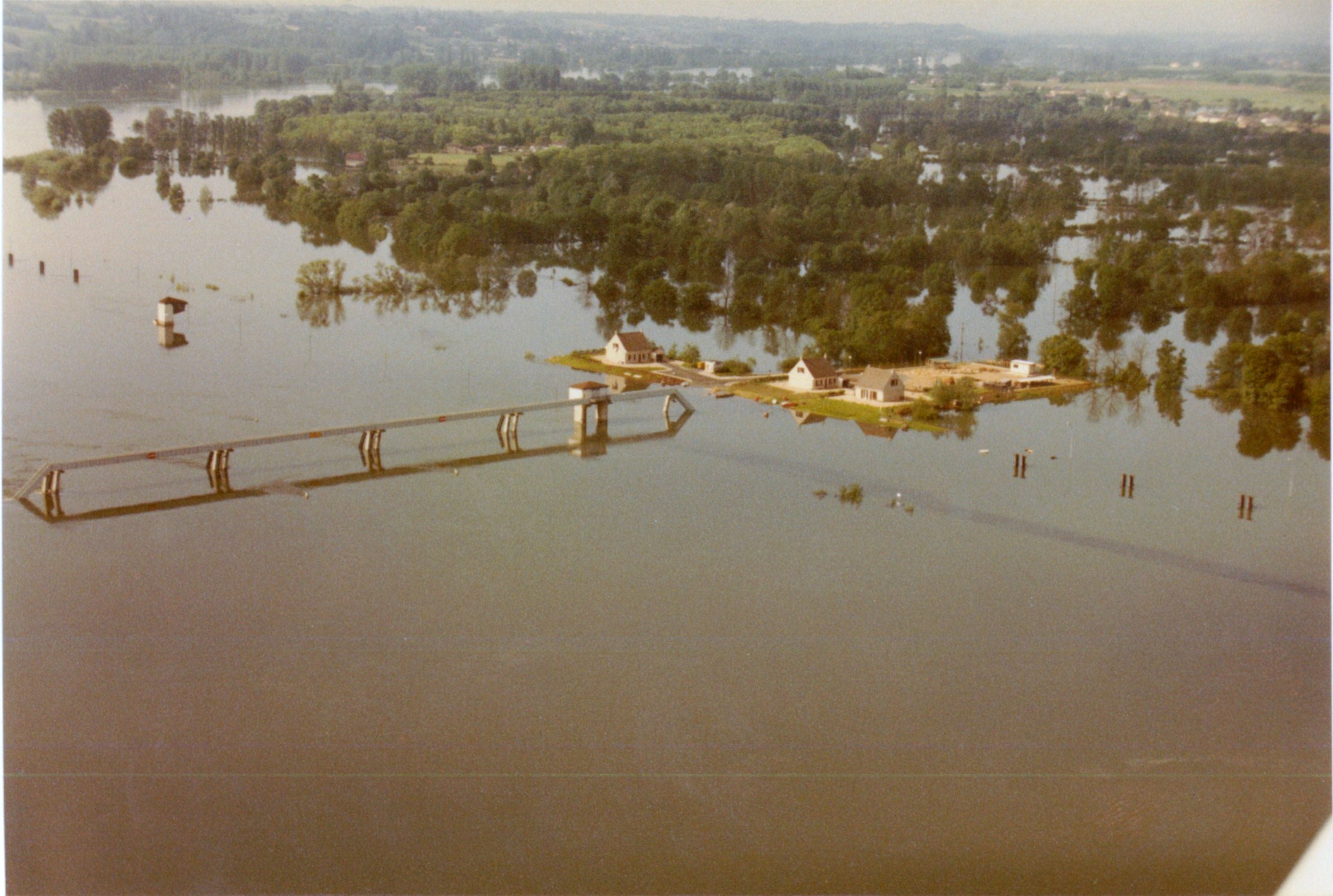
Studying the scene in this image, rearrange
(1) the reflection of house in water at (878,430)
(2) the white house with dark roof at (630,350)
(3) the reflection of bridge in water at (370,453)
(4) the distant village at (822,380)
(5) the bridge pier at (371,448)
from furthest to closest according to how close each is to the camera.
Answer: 1. (2) the white house with dark roof at (630,350)
2. (4) the distant village at (822,380)
3. (1) the reflection of house in water at (878,430)
4. (5) the bridge pier at (371,448)
5. (3) the reflection of bridge in water at (370,453)

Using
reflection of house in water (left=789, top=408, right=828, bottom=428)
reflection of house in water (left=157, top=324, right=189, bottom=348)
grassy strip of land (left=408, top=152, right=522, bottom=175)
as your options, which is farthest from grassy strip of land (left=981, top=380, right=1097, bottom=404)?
grassy strip of land (left=408, top=152, right=522, bottom=175)

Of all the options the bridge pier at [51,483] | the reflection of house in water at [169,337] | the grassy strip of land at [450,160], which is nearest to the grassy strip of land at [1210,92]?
the grassy strip of land at [450,160]

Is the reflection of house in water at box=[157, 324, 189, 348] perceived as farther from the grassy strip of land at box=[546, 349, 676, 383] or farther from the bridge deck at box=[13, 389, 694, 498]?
the bridge deck at box=[13, 389, 694, 498]

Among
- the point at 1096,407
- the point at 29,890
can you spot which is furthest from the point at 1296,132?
the point at 29,890

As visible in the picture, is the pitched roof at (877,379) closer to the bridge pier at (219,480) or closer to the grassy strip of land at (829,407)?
the grassy strip of land at (829,407)

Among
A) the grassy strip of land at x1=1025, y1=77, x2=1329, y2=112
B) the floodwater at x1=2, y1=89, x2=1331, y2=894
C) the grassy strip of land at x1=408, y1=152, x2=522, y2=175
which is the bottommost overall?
the floodwater at x1=2, y1=89, x2=1331, y2=894

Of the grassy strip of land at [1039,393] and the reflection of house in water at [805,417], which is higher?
the grassy strip of land at [1039,393]

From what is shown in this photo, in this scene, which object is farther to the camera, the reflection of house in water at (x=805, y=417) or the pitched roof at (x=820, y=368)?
the pitched roof at (x=820, y=368)

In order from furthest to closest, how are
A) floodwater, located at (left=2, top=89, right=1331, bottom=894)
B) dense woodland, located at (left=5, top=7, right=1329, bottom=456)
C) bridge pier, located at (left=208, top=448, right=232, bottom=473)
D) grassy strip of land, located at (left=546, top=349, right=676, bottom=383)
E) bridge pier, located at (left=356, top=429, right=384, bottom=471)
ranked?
dense woodland, located at (left=5, top=7, right=1329, bottom=456), grassy strip of land, located at (left=546, top=349, right=676, bottom=383), bridge pier, located at (left=356, top=429, right=384, bottom=471), bridge pier, located at (left=208, top=448, right=232, bottom=473), floodwater, located at (left=2, top=89, right=1331, bottom=894)

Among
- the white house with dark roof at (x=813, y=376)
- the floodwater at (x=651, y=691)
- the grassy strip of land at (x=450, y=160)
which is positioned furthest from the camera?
the grassy strip of land at (x=450, y=160)
